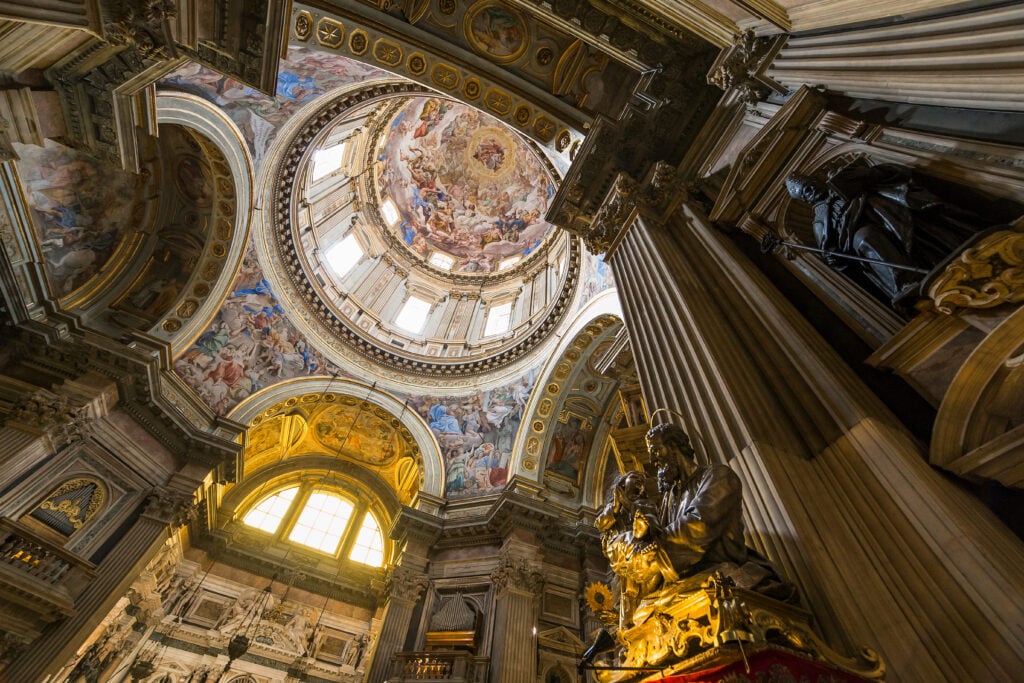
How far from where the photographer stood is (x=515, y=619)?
877 centimetres

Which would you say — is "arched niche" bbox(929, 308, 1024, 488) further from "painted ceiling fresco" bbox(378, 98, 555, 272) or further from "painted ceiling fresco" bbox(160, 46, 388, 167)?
"painted ceiling fresco" bbox(378, 98, 555, 272)

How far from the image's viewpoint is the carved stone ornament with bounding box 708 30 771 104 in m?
5.18

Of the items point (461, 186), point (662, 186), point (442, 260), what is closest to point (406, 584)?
point (662, 186)

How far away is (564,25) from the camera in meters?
6.93

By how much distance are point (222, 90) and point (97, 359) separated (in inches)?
233

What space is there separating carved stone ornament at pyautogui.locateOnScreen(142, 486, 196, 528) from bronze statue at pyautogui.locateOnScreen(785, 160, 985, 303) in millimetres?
11239

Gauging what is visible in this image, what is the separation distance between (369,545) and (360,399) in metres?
4.71

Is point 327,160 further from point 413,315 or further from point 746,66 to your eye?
point 746,66

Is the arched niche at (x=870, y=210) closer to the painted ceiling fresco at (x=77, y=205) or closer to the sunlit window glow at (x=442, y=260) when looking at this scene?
the painted ceiling fresco at (x=77, y=205)

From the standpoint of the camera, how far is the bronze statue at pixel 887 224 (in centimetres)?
304

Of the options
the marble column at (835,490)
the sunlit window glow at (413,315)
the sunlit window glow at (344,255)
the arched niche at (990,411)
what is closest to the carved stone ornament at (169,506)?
the sunlit window glow at (344,255)

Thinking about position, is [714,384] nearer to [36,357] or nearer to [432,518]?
[432,518]

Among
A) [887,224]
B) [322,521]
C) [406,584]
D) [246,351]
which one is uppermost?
[246,351]

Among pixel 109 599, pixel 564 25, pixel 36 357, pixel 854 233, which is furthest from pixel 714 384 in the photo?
pixel 36 357
